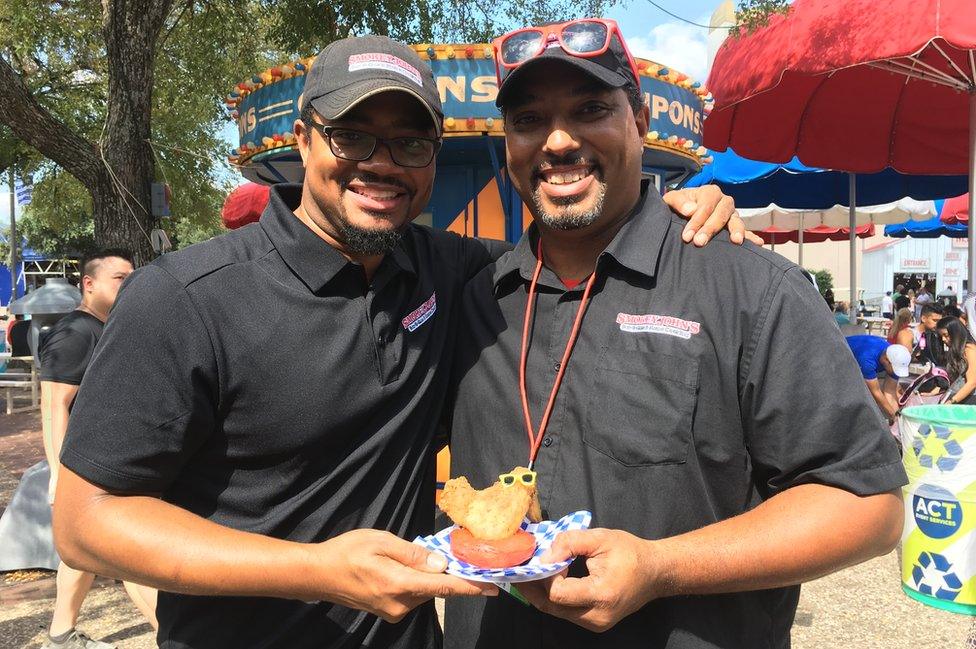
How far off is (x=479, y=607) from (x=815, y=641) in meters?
Answer: 3.27

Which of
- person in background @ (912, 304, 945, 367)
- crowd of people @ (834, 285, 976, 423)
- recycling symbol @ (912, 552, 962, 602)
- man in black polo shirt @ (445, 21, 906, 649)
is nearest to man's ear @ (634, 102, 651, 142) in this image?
man in black polo shirt @ (445, 21, 906, 649)

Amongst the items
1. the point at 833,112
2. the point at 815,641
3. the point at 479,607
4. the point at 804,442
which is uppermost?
the point at 833,112

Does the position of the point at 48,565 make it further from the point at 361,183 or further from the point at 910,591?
the point at 910,591

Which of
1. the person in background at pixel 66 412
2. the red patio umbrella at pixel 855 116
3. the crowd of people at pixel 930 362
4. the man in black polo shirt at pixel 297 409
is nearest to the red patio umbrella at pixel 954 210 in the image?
the crowd of people at pixel 930 362

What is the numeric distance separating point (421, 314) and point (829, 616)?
156 inches

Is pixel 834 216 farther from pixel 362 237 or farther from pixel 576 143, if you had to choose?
pixel 362 237

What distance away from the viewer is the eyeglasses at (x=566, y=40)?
2.04 meters

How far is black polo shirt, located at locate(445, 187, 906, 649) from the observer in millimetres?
1688

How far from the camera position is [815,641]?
4.30m

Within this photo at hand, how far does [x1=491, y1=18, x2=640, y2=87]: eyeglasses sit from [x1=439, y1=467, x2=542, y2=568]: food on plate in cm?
120

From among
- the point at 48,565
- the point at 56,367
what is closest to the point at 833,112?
the point at 56,367

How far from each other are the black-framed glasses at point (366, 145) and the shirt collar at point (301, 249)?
0.78 feet

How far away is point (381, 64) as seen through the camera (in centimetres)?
199

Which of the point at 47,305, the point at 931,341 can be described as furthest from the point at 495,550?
the point at 47,305
